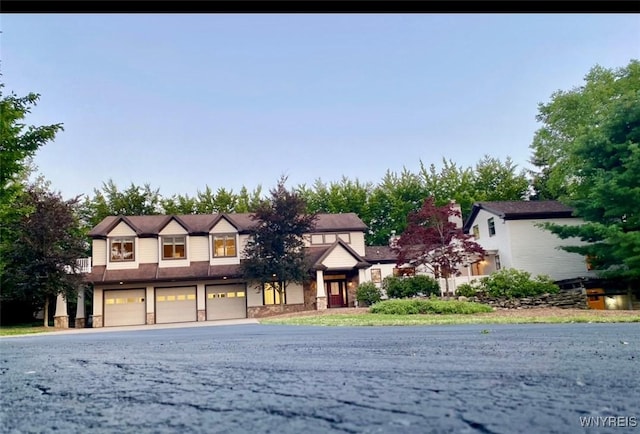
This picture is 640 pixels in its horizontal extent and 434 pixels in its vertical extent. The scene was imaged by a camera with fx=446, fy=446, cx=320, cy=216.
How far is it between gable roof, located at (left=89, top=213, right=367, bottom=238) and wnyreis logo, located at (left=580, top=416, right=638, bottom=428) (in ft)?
72.7

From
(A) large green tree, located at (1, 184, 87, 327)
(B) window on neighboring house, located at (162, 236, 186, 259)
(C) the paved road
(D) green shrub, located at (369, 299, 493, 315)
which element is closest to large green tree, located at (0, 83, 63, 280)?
(C) the paved road

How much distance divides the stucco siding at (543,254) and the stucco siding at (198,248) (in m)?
16.1

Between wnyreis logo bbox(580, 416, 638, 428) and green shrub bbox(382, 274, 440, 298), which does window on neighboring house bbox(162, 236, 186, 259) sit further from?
wnyreis logo bbox(580, 416, 638, 428)

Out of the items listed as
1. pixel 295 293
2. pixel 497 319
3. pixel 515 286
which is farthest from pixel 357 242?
pixel 497 319

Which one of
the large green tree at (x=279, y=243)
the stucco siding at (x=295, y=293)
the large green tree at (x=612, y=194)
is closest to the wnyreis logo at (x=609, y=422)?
the large green tree at (x=612, y=194)

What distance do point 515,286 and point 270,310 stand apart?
11.9 m

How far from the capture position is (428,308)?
1492cm

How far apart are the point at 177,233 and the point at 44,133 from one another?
15.8m

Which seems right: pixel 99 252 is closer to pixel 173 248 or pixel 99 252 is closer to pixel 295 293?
pixel 173 248

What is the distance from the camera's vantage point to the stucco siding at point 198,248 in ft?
81.3

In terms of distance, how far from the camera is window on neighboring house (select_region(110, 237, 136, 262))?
23.8 meters

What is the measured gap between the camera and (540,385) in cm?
218

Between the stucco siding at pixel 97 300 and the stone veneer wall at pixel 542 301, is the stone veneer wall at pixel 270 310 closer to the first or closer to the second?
the stucco siding at pixel 97 300

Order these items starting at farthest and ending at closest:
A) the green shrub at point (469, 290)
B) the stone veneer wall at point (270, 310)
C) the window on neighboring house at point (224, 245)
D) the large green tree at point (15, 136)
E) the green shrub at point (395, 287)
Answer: the window on neighboring house at point (224, 245), the stone veneer wall at point (270, 310), the green shrub at point (395, 287), the green shrub at point (469, 290), the large green tree at point (15, 136)
